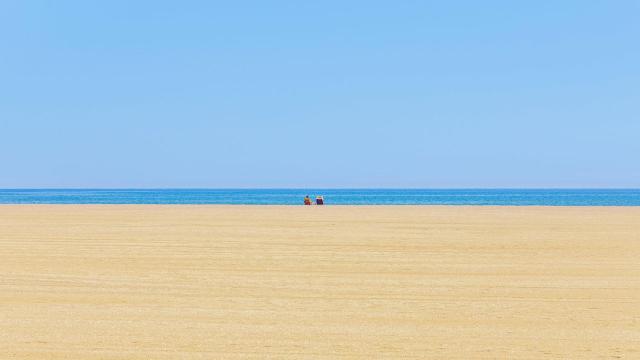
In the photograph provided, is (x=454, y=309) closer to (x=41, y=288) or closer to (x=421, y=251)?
(x=41, y=288)

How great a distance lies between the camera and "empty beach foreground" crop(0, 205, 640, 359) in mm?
6426

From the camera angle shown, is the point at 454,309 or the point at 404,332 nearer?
the point at 404,332

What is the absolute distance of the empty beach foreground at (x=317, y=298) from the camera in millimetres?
6426

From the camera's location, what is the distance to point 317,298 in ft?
28.6

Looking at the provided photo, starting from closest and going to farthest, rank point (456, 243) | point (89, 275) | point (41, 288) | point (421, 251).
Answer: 1. point (41, 288)
2. point (89, 275)
3. point (421, 251)
4. point (456, 243)

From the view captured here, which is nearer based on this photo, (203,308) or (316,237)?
(203,308)

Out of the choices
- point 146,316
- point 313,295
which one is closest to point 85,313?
point 146,316

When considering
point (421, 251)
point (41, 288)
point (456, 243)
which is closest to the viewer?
point (41, 288)

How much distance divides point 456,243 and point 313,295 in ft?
24.0

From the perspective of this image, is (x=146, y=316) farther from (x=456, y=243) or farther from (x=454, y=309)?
(x=456, y=243)

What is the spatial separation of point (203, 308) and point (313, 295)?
143 cm

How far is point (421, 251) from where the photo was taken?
550 inches

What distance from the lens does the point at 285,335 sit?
22.3 ft

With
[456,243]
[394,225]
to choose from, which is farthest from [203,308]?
[394,225]
